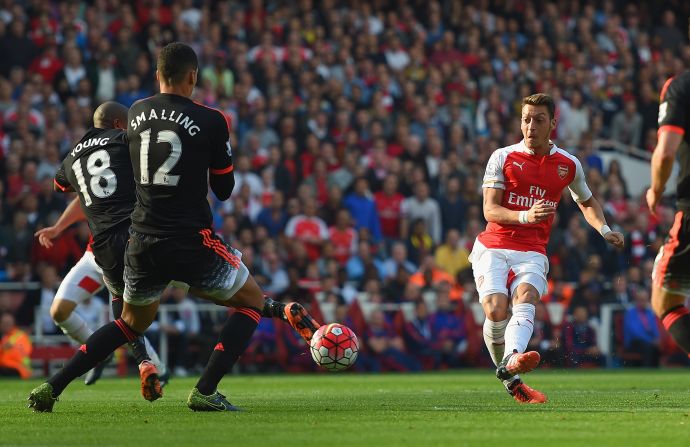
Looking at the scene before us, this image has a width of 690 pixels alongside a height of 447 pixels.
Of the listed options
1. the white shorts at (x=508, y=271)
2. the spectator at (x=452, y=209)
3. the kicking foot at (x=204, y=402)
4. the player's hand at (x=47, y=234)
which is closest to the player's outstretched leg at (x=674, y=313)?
the white shorts at (x=508, y=271)

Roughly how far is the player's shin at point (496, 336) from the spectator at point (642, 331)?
1065 centimetres

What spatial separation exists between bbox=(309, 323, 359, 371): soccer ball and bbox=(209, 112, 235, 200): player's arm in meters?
1.37

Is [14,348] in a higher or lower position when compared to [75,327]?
lower

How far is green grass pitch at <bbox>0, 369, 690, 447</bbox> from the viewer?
7000 mm

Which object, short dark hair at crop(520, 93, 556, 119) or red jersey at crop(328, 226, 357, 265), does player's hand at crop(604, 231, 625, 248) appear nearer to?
short dark hair at crop(520, 93, 556, 119)

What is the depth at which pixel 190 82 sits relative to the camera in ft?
28.3

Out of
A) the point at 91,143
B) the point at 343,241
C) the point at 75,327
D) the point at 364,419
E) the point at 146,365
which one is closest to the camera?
the point at 364,419

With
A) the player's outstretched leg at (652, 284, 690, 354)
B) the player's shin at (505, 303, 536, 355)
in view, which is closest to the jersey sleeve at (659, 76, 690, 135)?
the player's outstretched leg at (652, 284, 690, 354)

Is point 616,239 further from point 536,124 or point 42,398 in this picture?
point 42,398

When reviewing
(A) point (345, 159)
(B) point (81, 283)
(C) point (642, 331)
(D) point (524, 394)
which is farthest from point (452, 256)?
(D) point (524, 394)

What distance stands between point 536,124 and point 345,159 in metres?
11.4

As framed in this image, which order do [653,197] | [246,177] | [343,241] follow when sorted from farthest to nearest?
[343,241]
[246,177]
[653,197]

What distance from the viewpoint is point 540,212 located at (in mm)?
9289

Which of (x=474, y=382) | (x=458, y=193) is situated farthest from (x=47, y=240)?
(x=458, y=193)
